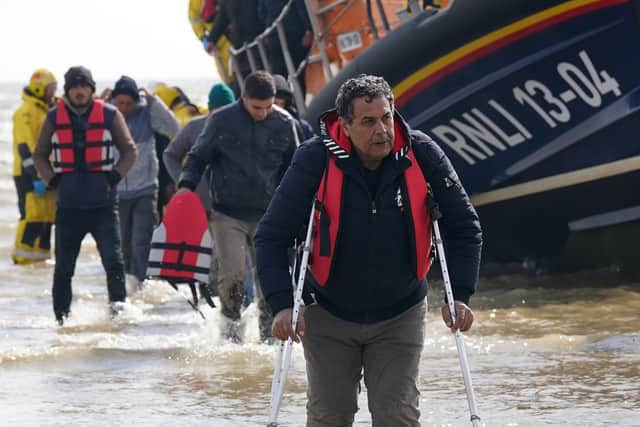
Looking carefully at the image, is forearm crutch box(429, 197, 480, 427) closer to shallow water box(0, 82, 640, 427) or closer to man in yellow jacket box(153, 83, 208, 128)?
shallow water box(0, 82, 640, 427)

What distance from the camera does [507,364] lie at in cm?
726

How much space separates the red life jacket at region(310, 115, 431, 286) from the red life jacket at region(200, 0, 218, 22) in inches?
337

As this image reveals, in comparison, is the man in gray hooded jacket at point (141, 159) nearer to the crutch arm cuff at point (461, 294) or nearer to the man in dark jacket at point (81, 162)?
the man in dark jacket at point (81, 162)

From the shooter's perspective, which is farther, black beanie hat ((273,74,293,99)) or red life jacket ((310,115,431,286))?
black beanie hat ((273,74,293,99))

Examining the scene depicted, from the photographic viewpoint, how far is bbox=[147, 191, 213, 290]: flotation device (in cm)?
775

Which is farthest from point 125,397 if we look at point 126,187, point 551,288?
point 551,288

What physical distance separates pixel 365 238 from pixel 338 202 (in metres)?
0.14

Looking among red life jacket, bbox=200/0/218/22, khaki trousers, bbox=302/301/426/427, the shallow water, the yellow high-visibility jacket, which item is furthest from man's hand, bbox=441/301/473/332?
red life jacket, bbox=200/0/218/22

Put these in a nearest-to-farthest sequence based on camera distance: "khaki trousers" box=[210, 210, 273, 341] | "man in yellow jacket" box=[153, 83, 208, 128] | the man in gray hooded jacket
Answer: "khaki trousers" box=[210, 210, 273, 341], the man in gray hooded jacket, "man in yellow jacket" box=[153, 83, 208, 128]

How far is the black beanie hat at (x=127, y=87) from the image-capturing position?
9898mm

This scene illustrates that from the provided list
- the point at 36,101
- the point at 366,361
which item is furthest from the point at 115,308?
the point at 366,361

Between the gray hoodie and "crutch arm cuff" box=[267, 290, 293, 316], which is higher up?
the gray hoodie

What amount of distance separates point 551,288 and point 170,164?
313 centimetres

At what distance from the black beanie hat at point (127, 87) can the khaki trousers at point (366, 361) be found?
5.93 metres
